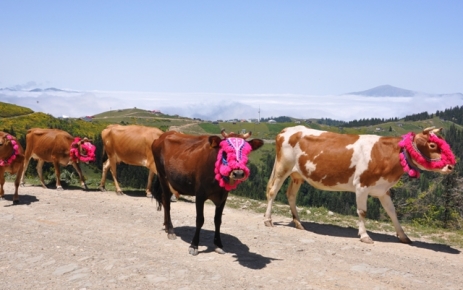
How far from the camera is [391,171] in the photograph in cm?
1140

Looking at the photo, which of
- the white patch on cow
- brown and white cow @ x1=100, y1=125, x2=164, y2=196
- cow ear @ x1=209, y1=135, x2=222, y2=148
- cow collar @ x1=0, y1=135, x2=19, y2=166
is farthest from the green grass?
cow collar @ x1=0, y1=135, x2=19, y2=166

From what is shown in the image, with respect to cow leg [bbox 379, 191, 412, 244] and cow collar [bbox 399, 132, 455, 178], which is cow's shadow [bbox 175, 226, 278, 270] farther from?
cow collar [bbox 399, 132, 455, 178]

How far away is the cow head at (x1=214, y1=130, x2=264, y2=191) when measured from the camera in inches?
340

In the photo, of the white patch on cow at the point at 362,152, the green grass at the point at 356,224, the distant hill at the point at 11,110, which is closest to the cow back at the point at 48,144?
the green grass at the point at 356,224

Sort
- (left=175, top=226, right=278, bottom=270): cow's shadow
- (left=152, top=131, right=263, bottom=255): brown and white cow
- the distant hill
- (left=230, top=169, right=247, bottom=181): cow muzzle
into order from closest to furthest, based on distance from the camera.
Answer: (left=230, top=169, right=247, bottom=181): cow muzzle
(left=152, top=131, right=263, bottom=255): brown and white cow
(left=175, top=226, right=278, bottom=270): cow's shadow
the distant hill

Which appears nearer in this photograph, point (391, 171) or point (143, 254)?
point (143, 254)

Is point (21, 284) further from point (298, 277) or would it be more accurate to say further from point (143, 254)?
point (298, 277)

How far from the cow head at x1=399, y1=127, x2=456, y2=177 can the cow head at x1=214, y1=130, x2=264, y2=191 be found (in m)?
4.31

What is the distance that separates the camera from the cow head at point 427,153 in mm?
10758

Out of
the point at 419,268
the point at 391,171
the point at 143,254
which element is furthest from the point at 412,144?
the point at 143,254

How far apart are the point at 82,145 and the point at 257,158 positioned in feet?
545

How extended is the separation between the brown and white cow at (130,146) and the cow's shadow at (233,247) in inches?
234

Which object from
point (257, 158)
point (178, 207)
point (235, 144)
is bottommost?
point (257, 158)

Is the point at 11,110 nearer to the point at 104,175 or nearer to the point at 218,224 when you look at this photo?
the point at 104,175
